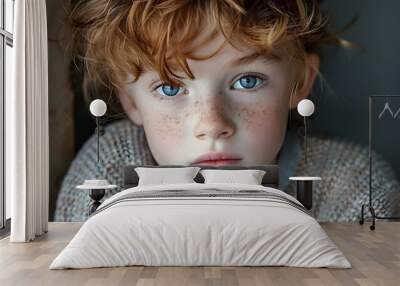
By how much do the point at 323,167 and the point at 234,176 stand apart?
1243 millimetres

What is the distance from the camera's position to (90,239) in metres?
4.46

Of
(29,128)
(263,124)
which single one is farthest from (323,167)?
(29,128)

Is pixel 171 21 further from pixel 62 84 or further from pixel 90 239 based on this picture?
pixel 90 239

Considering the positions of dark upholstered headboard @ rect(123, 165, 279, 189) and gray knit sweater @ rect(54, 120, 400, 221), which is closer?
dark upholstered headboard @ rect(123, 165, 279, 189)

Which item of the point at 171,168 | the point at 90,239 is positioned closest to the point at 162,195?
the point at 90,239

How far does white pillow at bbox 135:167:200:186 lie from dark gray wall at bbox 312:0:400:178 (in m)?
1.65

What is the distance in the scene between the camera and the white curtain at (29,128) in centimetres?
586

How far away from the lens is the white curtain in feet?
19.2

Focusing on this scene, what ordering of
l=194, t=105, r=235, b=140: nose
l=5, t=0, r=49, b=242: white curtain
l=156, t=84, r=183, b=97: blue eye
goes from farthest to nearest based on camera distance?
l=156, t=84, r=183, b=97: blue eye, l=194, t=105, r=235, b=140: nose, l=5, t=0, r=49, b=242: white curtain

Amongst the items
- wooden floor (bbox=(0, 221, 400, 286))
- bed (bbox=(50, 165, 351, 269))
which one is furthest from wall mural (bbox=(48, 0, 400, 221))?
bed (bbox=(50, 165, 351, 269))

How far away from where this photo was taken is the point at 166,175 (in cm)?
668

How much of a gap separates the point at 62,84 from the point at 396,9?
13.3 ft

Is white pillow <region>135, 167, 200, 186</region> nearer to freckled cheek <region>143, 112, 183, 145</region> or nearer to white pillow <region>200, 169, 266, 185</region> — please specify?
white pillow <region>200, 169, 266, 185</region>

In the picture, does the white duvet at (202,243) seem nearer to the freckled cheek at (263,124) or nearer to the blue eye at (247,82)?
the freckled cheek at (263,124)
